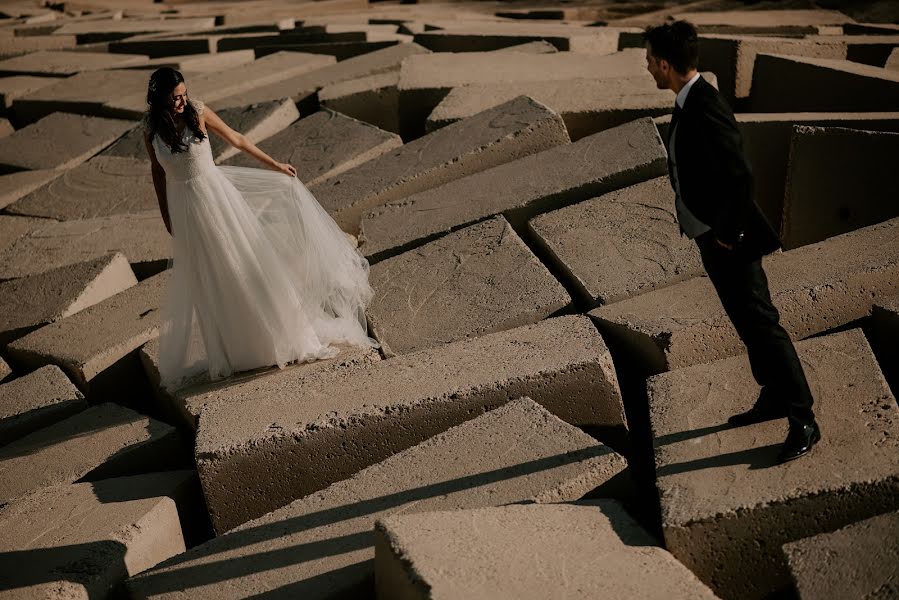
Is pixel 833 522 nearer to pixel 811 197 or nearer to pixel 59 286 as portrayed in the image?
pixel 811 197

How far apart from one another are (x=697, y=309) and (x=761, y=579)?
1245mm

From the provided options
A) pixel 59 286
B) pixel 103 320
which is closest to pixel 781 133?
pixel 103 320

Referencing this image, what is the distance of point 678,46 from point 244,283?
2.09 meters

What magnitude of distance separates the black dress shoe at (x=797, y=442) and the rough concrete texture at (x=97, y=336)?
9.96 ft

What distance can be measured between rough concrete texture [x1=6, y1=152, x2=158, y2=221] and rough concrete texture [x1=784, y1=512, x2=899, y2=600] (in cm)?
494

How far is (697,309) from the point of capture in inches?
144

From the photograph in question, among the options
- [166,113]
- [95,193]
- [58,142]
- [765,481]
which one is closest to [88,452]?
[166,113]

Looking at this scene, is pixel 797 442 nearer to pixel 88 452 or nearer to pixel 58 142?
pixel 88 452

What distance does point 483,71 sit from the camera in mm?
7105

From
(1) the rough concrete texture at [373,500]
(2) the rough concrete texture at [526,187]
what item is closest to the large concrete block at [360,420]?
(1) the rough concrete texture at [373,500]

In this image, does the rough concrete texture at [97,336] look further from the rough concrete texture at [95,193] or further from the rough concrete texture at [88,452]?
the rough concrete texture at [95,193]

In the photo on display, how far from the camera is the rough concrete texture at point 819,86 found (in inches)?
216

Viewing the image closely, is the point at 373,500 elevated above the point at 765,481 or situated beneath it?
situated beneath

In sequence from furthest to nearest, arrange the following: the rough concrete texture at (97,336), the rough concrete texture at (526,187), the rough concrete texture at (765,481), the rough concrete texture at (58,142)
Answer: the rough concrete texture at (58,142) < the rough concrete texture at (526,187) < the rough concrete texture at (97,336) < the rough concrete texture at (765,481)
